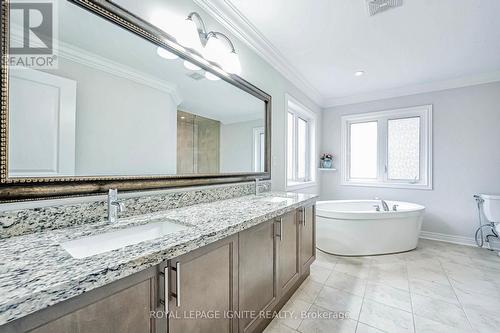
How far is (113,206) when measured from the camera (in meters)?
1.10

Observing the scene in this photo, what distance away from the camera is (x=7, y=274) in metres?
0.58

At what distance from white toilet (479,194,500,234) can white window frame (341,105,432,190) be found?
66 cm

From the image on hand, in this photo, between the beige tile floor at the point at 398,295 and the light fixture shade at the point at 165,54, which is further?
the beige tile floor at the point at 398,295

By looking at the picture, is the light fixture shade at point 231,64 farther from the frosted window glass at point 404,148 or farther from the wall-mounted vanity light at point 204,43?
the frosted window glass at point 404,148

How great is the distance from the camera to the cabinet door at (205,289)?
2.86 feet

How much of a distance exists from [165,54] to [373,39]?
7.00 ft

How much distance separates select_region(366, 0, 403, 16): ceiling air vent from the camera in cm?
178

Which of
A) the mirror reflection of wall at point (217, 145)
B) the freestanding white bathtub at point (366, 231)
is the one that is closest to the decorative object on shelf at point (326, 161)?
the freestanding white bathtub at point (366, 231)

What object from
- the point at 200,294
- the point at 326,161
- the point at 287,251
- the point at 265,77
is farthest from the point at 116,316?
the point at 326,161

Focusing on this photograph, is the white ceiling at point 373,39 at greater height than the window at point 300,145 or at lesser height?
greater

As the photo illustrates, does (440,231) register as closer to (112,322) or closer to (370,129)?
(370,129)

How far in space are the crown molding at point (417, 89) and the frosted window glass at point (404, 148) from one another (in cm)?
45

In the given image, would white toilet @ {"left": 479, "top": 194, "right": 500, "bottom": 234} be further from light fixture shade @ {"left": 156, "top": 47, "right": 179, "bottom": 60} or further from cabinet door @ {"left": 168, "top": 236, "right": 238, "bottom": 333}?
light fixture shade @ {"left": 156, "top": 47, "right": 179, "bottom": 60}

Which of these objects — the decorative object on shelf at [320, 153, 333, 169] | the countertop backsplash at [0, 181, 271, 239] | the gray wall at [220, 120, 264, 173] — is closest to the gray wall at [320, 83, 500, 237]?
the decorative object on shelf at [320, 153, 333, 169]
